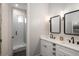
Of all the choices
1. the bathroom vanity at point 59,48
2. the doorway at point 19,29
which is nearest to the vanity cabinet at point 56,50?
the bathroom vanity at point 59,48

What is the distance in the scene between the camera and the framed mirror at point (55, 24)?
2.54 m

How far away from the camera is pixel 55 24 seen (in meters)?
2.74

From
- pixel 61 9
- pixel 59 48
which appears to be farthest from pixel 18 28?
pixel 59 48

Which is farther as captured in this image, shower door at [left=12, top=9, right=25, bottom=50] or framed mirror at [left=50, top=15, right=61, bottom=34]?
shower door at [left=12, top=9, right=25, bottom=50]

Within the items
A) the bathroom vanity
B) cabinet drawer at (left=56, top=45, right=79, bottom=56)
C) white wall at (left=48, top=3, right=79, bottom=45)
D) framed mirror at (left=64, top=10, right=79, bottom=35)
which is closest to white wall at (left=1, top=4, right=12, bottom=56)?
the bathroom vanity

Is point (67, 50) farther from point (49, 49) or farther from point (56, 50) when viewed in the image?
point (49, 49)

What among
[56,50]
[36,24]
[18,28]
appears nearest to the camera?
[56,50]

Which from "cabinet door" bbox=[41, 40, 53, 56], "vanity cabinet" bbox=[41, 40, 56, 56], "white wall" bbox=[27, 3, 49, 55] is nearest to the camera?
"vanity cabinet" bbox=[41, 40, 56, 56]

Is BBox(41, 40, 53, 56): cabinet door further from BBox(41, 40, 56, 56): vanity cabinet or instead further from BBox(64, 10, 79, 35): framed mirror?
BBox(64, 10, 79, 35): framed mirror

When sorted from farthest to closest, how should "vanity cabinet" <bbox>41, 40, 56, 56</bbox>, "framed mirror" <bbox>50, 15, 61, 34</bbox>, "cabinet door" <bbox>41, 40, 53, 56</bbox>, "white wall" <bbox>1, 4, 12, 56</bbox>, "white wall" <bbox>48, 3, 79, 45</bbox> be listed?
"white wall" <bbox>1, 4, 12, 56</bbox>
"framed mirror" <bbox>50, 15, 61, 34</bbox>
"cabinet door" <bbox>41, 40, 53, 56</bbox>
"vanity cabinet" <bbox>41, 40, 56, 56</bbox>
"white wall" <bbox>48, 3, 79, 45</bbox>

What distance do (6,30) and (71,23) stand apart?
1.89 m

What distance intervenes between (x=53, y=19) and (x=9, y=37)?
5.05 ft

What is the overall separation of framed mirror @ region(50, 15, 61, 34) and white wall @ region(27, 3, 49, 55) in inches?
→ 8.5

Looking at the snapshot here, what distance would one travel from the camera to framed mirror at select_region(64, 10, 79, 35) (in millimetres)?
1909
